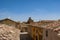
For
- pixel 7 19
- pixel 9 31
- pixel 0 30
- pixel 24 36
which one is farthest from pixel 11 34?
pixel 7 19

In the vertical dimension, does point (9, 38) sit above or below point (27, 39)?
above

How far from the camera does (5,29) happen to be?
15.5 ft

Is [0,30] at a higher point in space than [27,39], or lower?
higher

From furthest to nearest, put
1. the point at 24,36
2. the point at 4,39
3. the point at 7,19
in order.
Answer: the point at 7,19
the point at 24,36
the point at 4,39

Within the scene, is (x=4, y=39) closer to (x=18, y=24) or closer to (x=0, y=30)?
(x=0, y=30)

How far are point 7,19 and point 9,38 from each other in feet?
65.3

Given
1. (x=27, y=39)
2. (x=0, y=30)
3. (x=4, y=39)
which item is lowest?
(x=27, y=39)

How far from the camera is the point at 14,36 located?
4.75 metres

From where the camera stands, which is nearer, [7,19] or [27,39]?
[27,39]

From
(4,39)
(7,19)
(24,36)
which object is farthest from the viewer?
(7,19)

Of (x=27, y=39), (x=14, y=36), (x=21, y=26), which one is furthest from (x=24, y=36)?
(x=14, y=36)

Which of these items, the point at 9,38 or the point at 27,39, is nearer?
the point at 9,38

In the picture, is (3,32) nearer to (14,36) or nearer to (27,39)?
(14,36)

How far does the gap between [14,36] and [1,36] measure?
19.3 inches
